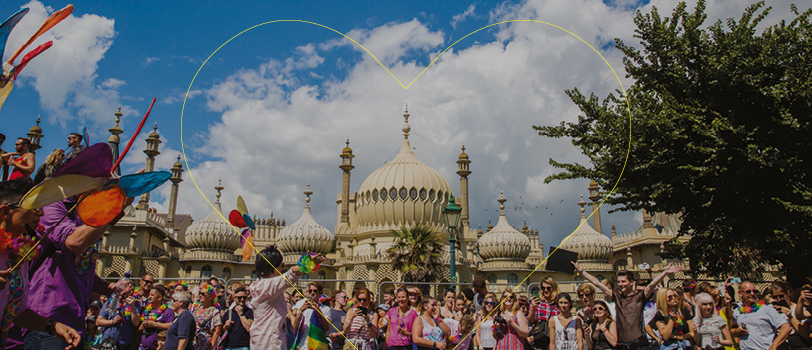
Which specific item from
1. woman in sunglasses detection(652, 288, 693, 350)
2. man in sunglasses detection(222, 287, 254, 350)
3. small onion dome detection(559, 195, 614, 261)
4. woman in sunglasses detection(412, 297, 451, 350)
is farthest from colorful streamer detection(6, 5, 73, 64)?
small onion dome detection(559, 195, 614, 261)

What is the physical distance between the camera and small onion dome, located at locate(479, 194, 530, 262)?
35594 mm

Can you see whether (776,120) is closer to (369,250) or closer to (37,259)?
(37,259)

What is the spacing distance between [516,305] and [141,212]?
30800 millimetres

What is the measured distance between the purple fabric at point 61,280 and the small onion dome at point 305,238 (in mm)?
30473

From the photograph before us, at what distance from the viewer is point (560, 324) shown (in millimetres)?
7176

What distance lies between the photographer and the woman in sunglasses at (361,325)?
6969 mm

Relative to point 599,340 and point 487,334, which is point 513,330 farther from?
point 599,340

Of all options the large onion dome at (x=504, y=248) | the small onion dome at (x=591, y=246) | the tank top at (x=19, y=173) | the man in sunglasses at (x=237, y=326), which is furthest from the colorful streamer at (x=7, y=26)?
the small onion dome at (x=591, y=246)

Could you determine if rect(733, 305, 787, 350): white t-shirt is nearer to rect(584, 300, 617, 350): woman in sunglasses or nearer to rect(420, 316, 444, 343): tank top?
rect(584, 300, 617, 350): woman in sunglasses

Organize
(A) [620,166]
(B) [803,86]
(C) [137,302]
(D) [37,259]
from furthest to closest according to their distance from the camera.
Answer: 1. (A) [620,166]
2. (B) [803,86]
3. (C) [137,302]
4. (D) [37,259]

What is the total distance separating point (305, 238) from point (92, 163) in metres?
31.8

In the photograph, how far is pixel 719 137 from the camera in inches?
458

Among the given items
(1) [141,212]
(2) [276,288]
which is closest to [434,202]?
(1) [141,212]

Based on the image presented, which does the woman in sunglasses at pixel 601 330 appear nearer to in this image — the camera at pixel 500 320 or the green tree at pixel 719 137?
the camera at pixel 500 320
